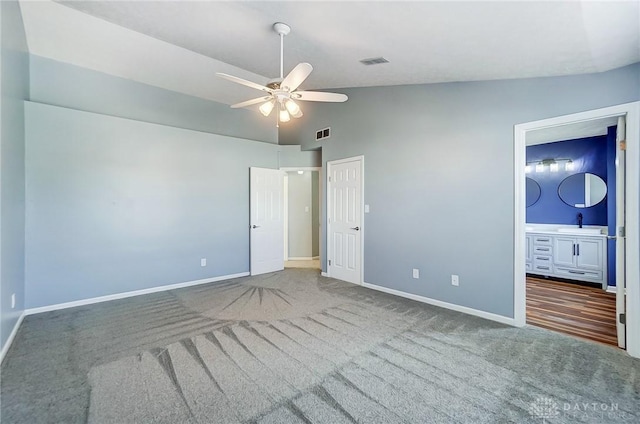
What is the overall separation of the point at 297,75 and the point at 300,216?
4.81 metres

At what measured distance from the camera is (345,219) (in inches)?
196

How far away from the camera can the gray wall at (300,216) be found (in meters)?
6.99

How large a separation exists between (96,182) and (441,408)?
15.1ft

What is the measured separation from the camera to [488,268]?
332cm

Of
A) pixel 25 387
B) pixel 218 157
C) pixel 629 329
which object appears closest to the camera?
pixel 25 387

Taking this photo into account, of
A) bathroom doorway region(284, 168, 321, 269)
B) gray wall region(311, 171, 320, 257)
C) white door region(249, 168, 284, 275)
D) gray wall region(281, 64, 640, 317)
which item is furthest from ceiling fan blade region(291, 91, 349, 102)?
gray wall region(311, 171, 320, 257)

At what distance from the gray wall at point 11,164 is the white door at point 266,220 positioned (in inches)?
117

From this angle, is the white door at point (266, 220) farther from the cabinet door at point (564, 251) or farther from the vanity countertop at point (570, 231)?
the cabinet door at point (564, 251)

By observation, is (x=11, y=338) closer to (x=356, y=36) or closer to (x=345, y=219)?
(x=345, y=219)

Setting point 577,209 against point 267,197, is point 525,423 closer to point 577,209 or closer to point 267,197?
point 267,197

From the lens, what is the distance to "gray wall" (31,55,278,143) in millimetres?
3963

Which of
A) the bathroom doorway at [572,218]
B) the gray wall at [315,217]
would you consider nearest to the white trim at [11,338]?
the gray wall at [315,217]

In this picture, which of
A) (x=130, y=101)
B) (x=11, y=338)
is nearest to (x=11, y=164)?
(x=11, y=338)

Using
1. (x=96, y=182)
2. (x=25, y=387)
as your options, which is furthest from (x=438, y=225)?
(x=96, y=182)
